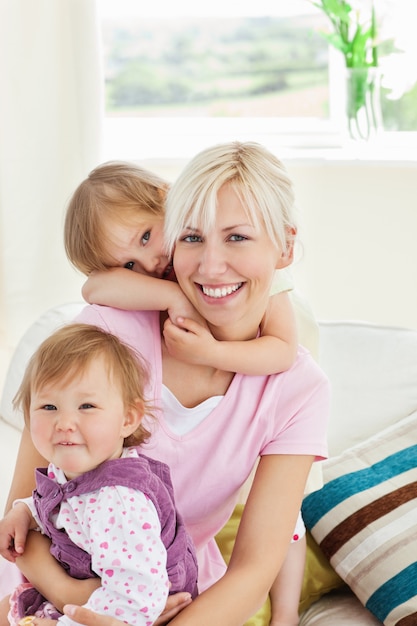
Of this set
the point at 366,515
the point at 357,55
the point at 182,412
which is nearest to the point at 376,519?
the point at 366,515

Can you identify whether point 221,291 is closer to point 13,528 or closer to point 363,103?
point 13,528

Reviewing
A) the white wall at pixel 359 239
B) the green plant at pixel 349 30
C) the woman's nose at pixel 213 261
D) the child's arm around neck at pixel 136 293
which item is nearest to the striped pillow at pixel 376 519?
the child's arm around neck at pixel 136 293

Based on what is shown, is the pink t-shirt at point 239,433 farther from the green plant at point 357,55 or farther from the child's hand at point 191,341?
the green plant at point 357,55

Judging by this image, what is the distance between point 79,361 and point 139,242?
46 cm

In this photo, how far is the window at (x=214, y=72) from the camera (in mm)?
3617

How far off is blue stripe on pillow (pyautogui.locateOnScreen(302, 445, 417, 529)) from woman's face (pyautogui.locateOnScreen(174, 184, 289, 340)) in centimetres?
61

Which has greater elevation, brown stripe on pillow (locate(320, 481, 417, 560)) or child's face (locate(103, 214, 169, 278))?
child's face (locate(103, 214, 169, 278))

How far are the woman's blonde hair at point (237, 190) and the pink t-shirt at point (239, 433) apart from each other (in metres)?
0.26

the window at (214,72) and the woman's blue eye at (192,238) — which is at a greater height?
the window at (214,72)

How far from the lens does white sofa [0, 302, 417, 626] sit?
2.28 meters

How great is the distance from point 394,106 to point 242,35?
2.24ft

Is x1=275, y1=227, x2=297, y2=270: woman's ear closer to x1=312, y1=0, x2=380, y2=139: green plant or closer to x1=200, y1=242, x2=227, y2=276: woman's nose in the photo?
x1=200, y1=242, x2=227, y2=276: woman's nose

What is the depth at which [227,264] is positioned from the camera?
5.24 feet

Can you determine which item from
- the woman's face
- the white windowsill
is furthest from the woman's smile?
the white windowsill
